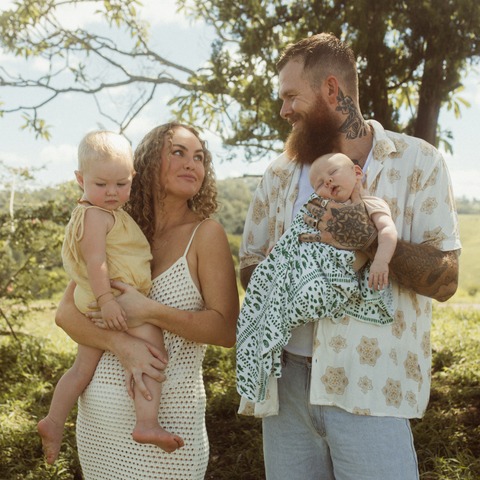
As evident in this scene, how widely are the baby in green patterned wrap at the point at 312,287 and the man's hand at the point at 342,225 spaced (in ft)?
0.11

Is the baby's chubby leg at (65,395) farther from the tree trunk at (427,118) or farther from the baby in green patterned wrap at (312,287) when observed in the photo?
the tree trunk at (427,118)

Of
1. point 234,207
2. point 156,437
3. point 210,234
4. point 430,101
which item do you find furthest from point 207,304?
point 234,207

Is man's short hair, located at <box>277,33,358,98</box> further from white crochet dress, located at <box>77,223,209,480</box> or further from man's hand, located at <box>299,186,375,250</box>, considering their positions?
white crochet dress, located at <box>77,223,209,480</box>

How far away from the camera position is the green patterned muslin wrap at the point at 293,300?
63.9 inches

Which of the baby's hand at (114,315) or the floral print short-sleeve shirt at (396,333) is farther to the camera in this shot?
the baby's hand at (114,315)

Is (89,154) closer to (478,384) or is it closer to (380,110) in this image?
(380,110)

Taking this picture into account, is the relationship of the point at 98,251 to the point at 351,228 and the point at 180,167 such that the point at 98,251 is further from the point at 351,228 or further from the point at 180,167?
the point at 351,228

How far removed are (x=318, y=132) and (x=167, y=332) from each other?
3.74ft

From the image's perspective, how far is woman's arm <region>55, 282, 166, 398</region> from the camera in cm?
186

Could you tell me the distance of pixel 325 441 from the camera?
5.97 ft

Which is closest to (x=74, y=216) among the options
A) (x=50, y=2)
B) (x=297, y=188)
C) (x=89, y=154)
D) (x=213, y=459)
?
(x=89, y=154)

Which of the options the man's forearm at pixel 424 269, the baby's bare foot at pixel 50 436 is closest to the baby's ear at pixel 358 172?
the man's forearm at pixel 424 269

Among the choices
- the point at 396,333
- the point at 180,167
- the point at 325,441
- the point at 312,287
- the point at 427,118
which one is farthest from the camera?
the point at 427,118

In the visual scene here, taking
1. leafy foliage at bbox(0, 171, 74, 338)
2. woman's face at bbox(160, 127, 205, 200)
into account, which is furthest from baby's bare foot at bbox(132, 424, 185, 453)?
leafy foliage at bbox(0, 171, 74, 338)
